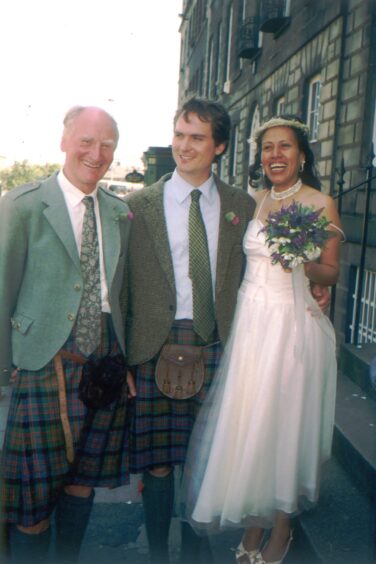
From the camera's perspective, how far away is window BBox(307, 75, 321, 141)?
931 cm

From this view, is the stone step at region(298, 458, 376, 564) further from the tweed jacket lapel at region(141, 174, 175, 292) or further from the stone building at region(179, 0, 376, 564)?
the tweed jacket lapel at region(141, 174, 175, 292)

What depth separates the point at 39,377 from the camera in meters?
2.68

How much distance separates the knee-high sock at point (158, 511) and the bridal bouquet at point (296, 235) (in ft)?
4.38

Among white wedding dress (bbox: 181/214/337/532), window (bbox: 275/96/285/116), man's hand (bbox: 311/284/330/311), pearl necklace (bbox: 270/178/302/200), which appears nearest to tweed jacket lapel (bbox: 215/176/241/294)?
white wedding dress (bbox: 181/214/337/532)

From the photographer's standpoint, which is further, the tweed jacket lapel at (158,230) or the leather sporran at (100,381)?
the tweed jacket lapel at (158,230)

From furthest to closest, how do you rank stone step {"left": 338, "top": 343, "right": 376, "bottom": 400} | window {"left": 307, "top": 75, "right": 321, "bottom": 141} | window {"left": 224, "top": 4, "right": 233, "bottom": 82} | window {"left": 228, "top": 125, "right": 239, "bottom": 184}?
window {"left": 224, "top": 4, "right": 233, "bottom": 82} < window {"left": 228, "top": 125, "right": 239, "bottom": 184} < window {"left": 307, "top": 75, "right": 321, "bottom": 141} < stone step {"left": 338, "top": 343, "right": 376, "bottom": 400}

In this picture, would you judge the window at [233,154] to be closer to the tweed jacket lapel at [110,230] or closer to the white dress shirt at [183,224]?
the white dress shirt at [183,224]

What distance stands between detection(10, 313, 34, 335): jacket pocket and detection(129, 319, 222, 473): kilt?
0.68 m

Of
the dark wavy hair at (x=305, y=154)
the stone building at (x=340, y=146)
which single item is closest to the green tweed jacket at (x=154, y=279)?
the dark wavy hair at (x=305, y=154)

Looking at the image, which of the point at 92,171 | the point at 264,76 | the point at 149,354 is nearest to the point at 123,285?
the point at 149,354

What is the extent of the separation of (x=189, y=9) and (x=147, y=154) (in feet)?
69.1

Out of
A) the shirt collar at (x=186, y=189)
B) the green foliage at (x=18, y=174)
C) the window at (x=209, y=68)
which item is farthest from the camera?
the green foliage at (x=18, y=174)

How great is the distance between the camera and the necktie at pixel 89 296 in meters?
2.75

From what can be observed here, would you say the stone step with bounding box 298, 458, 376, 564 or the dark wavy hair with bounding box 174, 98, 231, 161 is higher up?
the dark wavy hair with bounding box 174, 98, 231, 161
